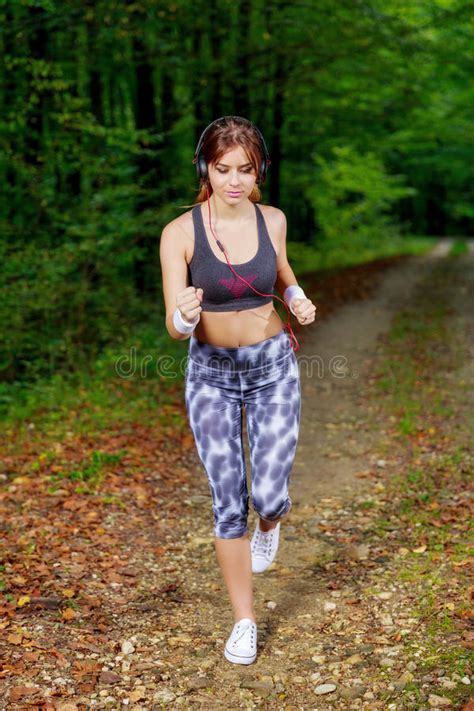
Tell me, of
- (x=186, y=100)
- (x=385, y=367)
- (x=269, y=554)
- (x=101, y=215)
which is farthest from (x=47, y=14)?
(x=269, y=554)

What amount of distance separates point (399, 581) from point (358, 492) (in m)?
1.64

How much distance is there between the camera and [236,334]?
11.4ft

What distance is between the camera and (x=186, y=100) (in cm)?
1320

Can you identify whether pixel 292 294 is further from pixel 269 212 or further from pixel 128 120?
pixel 128 120

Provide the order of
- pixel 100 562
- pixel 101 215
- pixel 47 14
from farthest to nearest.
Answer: pixel 101 215, pixel 47 14, pixel 100 562

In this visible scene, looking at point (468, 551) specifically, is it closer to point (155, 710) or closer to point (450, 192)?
point (155, 710)

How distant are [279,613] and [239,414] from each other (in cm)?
142

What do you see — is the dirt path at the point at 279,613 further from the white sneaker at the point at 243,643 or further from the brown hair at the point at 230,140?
the brown hair at the point at 230,140

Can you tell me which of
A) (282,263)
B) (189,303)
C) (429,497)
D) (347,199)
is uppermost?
(189,303)

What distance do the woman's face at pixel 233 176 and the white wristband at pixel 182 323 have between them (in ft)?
2.05

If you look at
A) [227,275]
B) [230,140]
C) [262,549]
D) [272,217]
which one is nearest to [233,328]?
[227,275]

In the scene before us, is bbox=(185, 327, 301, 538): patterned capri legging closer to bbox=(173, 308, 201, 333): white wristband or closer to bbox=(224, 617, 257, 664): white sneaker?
bbox=(173, 308, 201, 333): white wristband

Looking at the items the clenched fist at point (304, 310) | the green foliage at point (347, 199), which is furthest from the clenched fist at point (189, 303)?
the green foliage at point (347, 199)

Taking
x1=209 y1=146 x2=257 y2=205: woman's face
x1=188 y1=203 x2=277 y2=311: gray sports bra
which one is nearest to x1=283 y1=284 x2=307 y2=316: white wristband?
x1=188 y1=203 x2=277 y2=311: gray sports bra
